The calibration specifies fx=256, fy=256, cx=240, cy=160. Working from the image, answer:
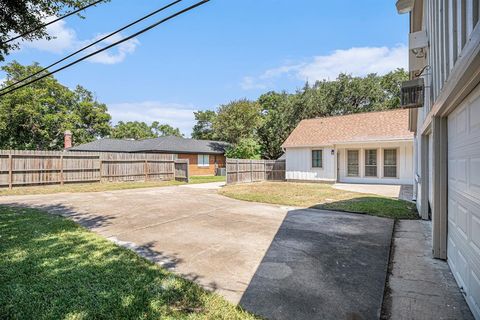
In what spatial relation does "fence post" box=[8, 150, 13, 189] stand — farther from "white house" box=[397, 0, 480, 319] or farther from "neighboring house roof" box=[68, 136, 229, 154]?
"white house" box=[397, 0, 480, 319]

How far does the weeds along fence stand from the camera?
12430mm

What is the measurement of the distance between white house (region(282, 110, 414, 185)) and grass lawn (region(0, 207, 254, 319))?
1426 cm

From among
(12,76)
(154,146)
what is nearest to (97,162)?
(154,146)

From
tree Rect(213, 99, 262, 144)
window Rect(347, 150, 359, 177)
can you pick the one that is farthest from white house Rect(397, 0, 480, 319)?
tree Rect(213, 99, 262, 144)

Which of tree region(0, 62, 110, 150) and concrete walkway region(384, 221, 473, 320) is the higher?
tree region(0, 62, 110, 150)

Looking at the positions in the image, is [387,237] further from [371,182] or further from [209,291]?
[371,182]

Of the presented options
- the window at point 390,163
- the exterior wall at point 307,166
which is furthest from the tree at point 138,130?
the window at point 390,163

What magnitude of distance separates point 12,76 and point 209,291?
38954 mm

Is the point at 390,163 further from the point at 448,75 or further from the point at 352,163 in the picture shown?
the point at 448,75

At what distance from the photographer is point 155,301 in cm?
258

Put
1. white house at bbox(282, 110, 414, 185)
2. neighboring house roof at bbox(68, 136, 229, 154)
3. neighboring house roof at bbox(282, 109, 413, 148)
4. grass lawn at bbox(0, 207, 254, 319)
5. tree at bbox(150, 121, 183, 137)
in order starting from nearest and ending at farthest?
grass lawn at bbox(0, 207, 254, 319) → white house at bbox(282, 110, 414, 185) → neighboring house roof at bbox(282, 109, 413, 148) → neighboring house roof at bbox(68, 136, 229, 154) → tree at bbox(150, 121, 183, 137)

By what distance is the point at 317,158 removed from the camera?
1680 cm

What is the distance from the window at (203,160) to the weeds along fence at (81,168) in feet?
23.9

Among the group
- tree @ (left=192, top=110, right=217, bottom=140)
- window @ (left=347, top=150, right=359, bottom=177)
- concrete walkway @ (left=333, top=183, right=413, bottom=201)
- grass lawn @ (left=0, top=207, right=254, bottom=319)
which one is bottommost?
grass lawn @ (left=0, top=207, right=254, bottom=319)
